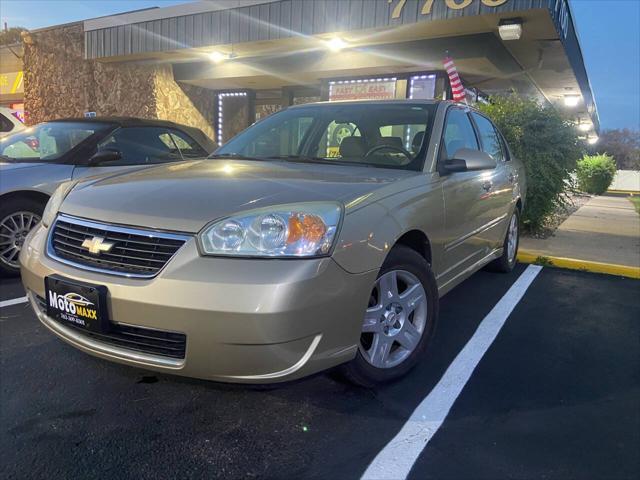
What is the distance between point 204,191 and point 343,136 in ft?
4.87

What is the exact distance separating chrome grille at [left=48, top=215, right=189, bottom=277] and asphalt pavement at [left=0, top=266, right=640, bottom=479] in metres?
0.57

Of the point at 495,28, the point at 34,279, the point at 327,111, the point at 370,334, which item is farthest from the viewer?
the point at 495,28

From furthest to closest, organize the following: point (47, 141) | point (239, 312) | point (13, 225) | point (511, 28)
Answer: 1. point (511, 28)
2. point (47, 141)
3. point (13, 225)
4. point (239, 312)

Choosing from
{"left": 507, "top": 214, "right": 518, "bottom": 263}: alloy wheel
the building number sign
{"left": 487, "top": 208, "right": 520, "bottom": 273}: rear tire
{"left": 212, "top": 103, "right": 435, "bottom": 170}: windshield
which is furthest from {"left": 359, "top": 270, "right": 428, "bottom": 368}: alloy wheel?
the building number sign

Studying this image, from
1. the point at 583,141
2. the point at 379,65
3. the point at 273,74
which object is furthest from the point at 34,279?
the point at 273,74

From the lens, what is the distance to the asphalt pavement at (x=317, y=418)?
2.04m

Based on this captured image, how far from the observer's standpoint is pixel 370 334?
103 inches

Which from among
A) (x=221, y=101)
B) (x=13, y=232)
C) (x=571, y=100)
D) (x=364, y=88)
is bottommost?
(x=13, y=232)

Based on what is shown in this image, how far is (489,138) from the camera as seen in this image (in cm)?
467

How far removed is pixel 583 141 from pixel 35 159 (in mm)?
7368

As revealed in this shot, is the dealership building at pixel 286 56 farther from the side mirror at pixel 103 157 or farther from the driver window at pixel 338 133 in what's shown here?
the side mirror at pixel 103 157

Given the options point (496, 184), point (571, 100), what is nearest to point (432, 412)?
point (496, 184)

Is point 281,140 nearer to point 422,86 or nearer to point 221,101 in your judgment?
point 422,86

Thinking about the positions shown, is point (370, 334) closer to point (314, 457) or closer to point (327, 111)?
point (314, 457)
